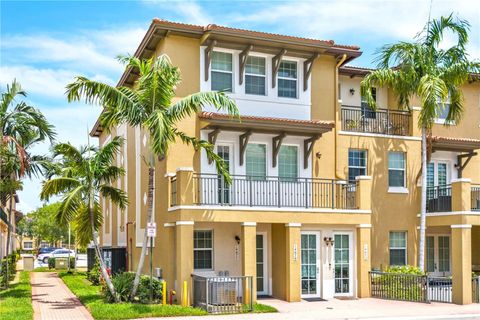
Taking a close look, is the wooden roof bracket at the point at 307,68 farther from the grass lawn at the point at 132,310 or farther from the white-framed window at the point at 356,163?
the grass lawn at the point at 132,310

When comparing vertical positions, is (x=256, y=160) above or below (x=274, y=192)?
above

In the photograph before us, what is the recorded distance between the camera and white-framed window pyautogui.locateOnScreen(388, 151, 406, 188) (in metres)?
25.3

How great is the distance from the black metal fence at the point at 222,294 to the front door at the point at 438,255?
33.9ft

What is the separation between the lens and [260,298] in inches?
860

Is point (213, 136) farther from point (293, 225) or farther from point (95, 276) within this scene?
point (95, 276)

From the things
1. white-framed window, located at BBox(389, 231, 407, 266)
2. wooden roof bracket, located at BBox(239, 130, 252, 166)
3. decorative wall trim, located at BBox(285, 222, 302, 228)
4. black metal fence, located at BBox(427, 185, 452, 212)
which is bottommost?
white-framed window, located at BBox(389, 231, 407, 266)

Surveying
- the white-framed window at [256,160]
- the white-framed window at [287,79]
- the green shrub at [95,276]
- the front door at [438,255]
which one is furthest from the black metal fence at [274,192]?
the green shrub at [95,276]

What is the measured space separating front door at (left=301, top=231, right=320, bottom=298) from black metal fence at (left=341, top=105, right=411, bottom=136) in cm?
533

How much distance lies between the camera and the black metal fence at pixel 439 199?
2433cm

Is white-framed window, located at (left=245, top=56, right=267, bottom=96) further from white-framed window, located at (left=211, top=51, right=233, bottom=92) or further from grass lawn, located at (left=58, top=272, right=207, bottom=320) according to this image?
grass lawn, located at (left=58, top=272, right=207, bottom=320)

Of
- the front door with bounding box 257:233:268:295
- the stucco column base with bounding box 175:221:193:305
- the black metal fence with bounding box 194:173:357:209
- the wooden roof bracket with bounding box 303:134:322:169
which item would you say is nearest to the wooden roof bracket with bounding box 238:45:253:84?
the wooden roof bracket with bounding box 303:134:322:169

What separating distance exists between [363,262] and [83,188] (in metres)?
10.1

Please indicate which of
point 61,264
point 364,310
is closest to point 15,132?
point 364,310

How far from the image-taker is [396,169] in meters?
25.5
